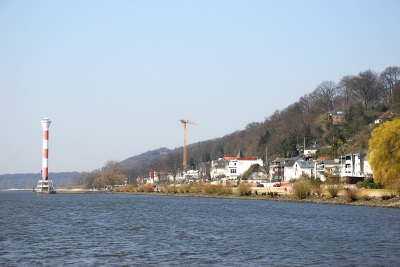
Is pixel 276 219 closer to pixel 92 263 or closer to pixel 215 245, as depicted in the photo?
pixel 215 245

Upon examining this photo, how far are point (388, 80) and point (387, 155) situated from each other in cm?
8257

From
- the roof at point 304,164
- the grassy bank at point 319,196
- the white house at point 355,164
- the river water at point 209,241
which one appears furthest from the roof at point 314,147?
the river water at point 209,241

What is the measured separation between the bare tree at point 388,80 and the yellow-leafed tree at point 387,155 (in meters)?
78.9

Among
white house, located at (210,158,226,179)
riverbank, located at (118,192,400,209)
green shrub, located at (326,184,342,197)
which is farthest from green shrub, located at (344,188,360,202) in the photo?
white house, located at (210,158,226,179)

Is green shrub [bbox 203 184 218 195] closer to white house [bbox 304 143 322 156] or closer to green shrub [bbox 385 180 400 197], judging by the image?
white house [bbox 304 143 322 156]

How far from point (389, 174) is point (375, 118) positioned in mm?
69715

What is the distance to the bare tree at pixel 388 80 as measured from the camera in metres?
131

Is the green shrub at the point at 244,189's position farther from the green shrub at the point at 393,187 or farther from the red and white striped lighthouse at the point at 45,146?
the red and white striped lighthouse at the point at 45,146

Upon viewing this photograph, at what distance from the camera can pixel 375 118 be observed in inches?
4781

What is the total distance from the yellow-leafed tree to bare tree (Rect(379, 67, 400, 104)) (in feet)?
259

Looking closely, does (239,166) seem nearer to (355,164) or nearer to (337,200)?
(355,164)

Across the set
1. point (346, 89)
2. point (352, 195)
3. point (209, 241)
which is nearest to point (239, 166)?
point (346, 89)

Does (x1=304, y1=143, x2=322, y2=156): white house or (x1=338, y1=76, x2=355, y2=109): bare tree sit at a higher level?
(x1=338, y1=76, x2=355, y2=109): bare tree

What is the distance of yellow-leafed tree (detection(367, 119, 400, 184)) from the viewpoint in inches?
→ 2154
